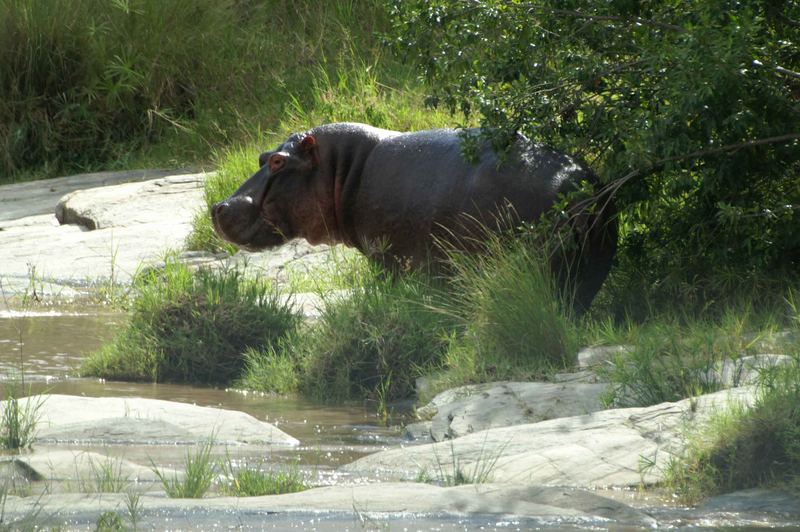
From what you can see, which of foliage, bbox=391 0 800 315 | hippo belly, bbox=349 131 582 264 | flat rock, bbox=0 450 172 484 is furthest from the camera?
hippo belly, bbox=349 131 582 264

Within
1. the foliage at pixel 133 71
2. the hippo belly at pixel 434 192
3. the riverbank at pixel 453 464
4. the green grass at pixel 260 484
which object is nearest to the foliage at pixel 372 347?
the riverbank at pixel 453 464

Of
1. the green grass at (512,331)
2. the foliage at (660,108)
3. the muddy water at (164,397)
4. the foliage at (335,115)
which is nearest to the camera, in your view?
the muddy water at (164,397)

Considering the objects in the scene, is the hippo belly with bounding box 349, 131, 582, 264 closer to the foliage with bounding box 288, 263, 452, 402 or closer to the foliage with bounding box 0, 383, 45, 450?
the foliage with bounding box 288, 263, 452, 402

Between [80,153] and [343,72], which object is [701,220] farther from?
[80,153]

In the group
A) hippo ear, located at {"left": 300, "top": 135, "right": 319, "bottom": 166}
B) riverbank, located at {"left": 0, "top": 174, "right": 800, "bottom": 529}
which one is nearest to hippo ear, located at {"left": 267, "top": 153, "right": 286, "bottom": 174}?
hippo ear, located at {"left": 300, "top": 135, "right": 319, "bottom": 166}

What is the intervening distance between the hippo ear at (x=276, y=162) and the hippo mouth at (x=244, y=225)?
0.23 m

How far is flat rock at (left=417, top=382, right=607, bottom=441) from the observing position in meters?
5.14

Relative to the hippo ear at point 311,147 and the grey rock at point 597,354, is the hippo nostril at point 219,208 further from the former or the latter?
the grey rock at point 597,354

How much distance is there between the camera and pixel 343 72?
45.7ft

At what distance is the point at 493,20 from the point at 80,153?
33.8 ft

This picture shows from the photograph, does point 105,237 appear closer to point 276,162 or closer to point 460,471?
point 276,162

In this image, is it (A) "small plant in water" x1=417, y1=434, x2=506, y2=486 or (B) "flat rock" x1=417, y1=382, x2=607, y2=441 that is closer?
(A) "small plant in water" x1=417, y1=434, x2=506, y2=486

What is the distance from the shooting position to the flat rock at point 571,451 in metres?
4.12

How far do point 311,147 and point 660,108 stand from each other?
2.07m
